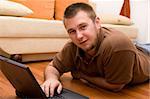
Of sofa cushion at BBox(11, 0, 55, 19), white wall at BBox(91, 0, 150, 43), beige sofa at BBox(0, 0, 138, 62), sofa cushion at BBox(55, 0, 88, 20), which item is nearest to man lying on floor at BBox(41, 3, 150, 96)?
beige sofa at BBox(0, 0, 138, 62)

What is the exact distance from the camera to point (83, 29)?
3.92 feet

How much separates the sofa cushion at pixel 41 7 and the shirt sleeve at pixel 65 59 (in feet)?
4.10

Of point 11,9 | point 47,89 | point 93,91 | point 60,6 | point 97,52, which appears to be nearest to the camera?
point 47,89

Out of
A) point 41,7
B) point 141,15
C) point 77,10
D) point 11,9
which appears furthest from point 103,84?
point 141,15

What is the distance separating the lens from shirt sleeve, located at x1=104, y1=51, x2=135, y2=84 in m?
1.19

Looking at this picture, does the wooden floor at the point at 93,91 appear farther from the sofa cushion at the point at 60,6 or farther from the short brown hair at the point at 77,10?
the sofa cushion at the point at 60,6

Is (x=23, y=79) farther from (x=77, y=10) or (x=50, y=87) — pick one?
(x=77, y=10)

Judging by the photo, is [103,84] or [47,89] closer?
[47,89]

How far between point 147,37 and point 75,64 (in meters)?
2.11

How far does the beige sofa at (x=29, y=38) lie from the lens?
196 centimetres

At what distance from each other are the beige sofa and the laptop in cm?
86

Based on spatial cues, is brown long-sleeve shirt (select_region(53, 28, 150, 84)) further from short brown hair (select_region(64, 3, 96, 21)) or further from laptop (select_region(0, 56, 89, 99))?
→ laptop (select_region(0, 56, 89, 99))

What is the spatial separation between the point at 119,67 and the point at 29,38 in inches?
43.3

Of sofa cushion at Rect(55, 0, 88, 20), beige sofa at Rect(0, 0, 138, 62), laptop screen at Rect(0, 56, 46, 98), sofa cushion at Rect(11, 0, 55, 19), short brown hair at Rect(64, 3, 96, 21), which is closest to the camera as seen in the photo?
laptop screen at Rect(0, 56, 46, 98)
